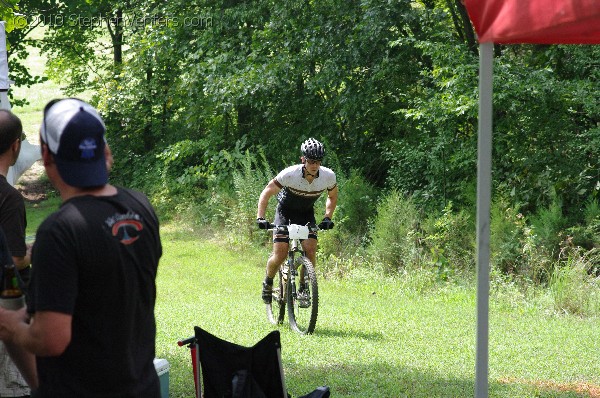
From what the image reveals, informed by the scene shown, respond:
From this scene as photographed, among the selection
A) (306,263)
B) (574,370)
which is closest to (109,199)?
(574,370)

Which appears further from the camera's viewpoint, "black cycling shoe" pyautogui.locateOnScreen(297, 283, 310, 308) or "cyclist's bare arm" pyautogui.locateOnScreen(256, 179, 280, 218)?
"black cycling shoe" pyautogui.locateOnScreen(297, 283, 310, 308)

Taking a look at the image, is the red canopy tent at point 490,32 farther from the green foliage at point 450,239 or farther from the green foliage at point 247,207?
the green foliage at point 247,207

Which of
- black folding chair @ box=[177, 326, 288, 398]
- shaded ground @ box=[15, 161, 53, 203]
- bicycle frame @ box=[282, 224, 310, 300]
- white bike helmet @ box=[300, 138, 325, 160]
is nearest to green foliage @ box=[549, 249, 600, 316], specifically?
bicycle frame @ box=[282, 224, 310, 300]

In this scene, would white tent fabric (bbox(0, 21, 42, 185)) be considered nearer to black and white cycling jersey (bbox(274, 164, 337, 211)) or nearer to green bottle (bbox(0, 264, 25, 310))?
black and white cycling jersey (bbox(274, 164, 337, 211))

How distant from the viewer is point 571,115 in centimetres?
1442

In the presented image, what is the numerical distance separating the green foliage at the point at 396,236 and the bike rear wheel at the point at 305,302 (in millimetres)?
4824

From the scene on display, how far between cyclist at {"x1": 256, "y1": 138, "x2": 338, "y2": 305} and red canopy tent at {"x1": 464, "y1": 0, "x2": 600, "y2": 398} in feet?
15.3

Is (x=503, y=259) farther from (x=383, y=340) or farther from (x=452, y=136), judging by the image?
(x=383, y=340)

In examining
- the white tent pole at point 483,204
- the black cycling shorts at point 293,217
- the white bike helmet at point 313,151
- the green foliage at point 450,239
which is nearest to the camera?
the white tent pole at point 483,204

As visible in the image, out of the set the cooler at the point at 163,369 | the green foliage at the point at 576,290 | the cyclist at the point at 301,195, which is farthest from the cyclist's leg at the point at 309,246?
the cooler at the point at 163,369

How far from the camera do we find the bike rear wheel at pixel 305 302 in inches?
348

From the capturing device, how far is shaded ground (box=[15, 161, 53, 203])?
83.0 feet

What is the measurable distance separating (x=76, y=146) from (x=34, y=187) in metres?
24.5

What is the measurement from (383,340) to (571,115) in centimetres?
724
